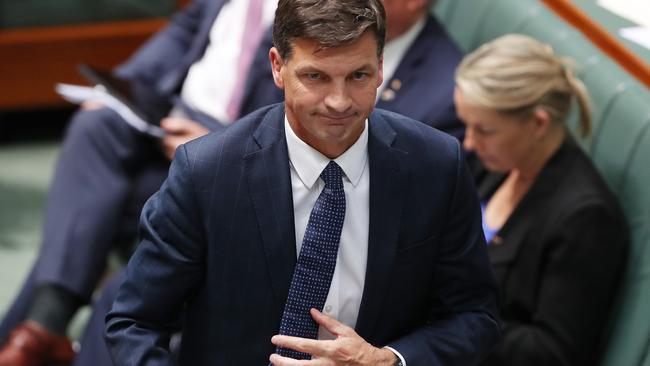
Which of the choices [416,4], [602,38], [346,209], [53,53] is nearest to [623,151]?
[602,38]

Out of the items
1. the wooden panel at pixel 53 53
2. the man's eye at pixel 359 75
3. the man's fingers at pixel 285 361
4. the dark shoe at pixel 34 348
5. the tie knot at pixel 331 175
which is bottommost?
the dark shoe at pixel 34 348

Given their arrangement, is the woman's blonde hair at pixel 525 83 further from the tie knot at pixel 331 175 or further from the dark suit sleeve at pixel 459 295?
the tie knot at pixel 331 175

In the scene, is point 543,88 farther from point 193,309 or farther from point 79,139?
point 79,139

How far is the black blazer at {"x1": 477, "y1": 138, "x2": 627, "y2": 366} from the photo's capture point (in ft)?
6.81

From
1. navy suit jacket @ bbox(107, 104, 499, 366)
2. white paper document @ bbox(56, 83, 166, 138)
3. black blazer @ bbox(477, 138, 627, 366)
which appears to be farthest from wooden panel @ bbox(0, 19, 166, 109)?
navy suit jacket @ bbox(107, 104, 499, 366)

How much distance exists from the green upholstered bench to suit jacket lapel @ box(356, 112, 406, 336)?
2.24 ft

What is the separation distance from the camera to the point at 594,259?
2072 mm

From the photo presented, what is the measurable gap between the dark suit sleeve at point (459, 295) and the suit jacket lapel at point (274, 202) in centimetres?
19

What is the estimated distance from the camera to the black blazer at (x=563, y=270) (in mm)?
2074

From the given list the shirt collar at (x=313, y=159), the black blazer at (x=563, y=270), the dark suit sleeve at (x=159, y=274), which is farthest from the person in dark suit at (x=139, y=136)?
the shirt collar at (x=313, y=159)

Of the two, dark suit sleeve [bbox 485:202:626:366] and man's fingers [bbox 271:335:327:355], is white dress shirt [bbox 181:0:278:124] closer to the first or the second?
dark suit sleeve [bbox 485:202:626:366]

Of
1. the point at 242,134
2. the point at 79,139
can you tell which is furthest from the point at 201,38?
the point at 242,134

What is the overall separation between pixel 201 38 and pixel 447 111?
77 centimetres

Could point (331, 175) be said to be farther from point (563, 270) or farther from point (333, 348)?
point (563, 270)
